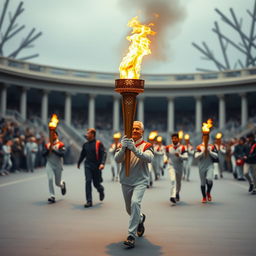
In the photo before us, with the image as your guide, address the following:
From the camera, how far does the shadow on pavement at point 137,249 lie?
573 cm

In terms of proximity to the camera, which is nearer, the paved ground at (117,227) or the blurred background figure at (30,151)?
the paved ground at (117,227)

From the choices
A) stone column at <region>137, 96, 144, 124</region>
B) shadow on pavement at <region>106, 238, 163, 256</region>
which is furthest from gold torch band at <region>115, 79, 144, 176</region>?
stone column at <region>137, 96, 144, 124</region>

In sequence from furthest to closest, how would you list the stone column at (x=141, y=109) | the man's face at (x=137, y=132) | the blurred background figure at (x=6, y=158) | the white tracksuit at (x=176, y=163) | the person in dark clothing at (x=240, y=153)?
the stone column at (x=141, y=109), the blurred background figure at (x=6, y=158), the person in dark clothing at (x=240, y=153), the white tracksuit at (x=176, y=163), the man's face at (x=137, y=132)

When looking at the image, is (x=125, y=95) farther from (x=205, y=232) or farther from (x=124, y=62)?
(x=205, y=232)

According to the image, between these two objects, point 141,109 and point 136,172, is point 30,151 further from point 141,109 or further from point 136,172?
point 141,109

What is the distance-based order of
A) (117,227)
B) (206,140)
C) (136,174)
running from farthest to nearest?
(206,140), (117,227), (136,174)

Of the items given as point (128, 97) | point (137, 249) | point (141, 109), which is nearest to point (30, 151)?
point (128, 97)

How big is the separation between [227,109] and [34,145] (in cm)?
3685

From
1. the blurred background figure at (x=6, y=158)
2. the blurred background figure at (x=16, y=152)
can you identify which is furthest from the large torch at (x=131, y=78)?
the blurred background figure at (x=16, y=152)

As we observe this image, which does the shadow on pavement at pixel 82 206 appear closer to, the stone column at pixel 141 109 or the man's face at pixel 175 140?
the man's face at pixel 175 140

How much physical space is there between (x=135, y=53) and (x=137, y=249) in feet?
10.2

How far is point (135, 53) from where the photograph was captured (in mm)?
6863

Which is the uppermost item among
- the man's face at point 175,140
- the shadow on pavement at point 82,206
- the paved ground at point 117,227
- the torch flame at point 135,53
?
the torch flame at point 135,53

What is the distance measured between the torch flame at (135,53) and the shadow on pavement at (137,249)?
2.59 meters
